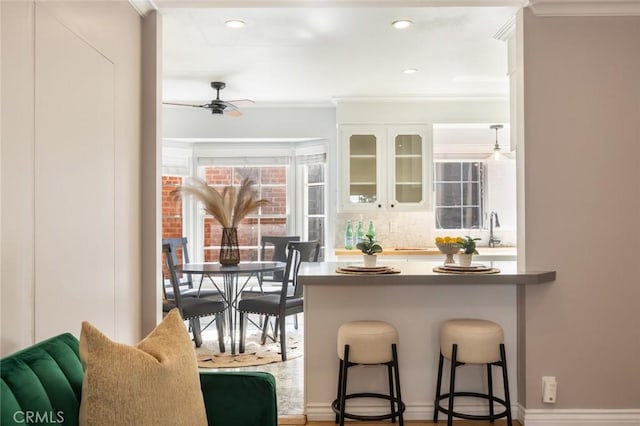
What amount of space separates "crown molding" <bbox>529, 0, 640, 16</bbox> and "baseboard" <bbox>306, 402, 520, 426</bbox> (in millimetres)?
2318

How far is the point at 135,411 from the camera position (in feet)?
4.65

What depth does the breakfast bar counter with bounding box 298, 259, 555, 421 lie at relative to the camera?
3010 millimetres

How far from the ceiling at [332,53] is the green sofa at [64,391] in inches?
83.5

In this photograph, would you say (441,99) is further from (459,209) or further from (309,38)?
(309,38)

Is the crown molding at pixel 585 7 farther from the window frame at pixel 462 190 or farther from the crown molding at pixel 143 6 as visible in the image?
the window frame at pixel 462 190

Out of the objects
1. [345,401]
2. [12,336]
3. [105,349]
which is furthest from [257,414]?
[345,401]

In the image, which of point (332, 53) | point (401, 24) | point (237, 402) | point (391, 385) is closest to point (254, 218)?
point (332, 53)

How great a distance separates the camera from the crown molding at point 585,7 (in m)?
2.84

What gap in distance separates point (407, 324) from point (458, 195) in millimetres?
3028

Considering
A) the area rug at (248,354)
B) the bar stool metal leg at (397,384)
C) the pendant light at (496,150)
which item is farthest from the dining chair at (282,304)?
the pendant light at (496,150)

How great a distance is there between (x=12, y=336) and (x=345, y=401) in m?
1.84

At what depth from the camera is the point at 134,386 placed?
143 centimetres

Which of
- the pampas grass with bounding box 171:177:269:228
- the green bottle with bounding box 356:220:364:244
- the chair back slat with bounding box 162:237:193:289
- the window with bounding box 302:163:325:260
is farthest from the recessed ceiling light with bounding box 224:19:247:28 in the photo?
the window with bounding box 302:163:325:260

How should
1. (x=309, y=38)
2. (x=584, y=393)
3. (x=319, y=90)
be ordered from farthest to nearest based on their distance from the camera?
(x=319, y=90) → (x=309, y=38) → (x=584, y=393)
